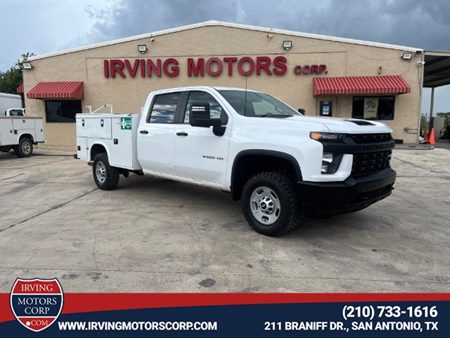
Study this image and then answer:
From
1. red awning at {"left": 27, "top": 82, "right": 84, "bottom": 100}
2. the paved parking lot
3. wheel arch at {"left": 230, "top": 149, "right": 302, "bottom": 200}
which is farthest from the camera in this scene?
red awning at {"left": 27, "top": 82, "right": 84, "bottom": 100}

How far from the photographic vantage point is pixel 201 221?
564cm

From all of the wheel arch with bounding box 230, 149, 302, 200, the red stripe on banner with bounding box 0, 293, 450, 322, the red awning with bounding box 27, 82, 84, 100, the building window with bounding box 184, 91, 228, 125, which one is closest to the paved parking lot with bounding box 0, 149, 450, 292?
the red stripe on banner with bounding box 0, 293, 450, 322

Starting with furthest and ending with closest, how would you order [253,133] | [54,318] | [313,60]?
[313,60] < [253,133] < [54,318]

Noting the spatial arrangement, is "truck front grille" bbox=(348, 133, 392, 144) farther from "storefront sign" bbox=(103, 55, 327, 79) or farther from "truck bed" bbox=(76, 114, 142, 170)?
"storefront sign" bbox=(103, 55, 327, 79)

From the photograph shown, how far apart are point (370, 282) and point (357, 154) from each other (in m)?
1.43

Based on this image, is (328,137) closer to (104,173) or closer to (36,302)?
(36,302)

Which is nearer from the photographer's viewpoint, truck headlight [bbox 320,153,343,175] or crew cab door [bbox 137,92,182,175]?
truck headlight [bbox 320,153,343,175]

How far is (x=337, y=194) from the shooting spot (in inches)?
164

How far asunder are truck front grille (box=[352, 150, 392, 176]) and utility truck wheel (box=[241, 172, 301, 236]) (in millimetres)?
781

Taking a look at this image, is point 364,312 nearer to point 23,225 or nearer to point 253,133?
point 253,133

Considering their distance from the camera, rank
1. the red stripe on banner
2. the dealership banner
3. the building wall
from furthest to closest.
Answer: the building wall < the red stripe on banner < the dealership banner

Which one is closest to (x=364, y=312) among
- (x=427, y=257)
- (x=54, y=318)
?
(x=427, y=257)

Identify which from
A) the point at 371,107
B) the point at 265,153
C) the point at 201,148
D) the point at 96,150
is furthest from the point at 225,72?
the point at 265,153

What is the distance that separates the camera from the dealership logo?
9.41ft
